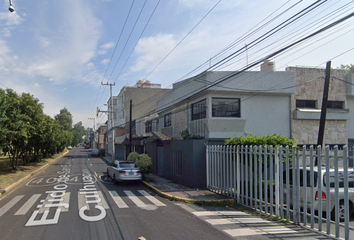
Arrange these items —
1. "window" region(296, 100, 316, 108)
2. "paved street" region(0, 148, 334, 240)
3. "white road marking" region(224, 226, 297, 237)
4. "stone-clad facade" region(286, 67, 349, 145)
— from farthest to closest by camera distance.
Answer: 1. "window" region(296, 100, 316, 108)
2. "stone-clad facade" region(286, 67, 349, 145)
3. "white road marking" region(224, 226, 297, 237)
4. "paved street" region(0, 148, 334, 240)

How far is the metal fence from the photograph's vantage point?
20.7 ft

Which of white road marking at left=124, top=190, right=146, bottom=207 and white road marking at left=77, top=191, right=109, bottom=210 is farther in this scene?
white road marking at left=124, top=190, right=146, bottom=207

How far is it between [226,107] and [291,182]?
24.6 ft

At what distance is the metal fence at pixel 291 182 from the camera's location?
20.7 feet

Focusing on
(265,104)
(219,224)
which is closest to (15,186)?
(219,224)

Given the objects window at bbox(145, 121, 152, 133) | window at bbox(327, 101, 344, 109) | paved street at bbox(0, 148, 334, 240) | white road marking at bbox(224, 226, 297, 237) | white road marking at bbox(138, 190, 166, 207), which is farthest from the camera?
window at bbox(145, 121, 152, 133)

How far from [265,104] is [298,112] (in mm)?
2252

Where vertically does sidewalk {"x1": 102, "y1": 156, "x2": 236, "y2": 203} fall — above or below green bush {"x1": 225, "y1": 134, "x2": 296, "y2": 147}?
below

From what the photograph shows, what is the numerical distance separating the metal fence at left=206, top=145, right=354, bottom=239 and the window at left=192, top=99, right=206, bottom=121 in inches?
154

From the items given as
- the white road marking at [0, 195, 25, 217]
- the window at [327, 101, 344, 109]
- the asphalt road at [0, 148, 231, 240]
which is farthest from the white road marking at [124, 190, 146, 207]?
the window at [327, 101, 344, 109]

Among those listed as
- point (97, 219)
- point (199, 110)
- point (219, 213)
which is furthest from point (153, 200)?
point (199, 110)

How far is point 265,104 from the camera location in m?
16.7

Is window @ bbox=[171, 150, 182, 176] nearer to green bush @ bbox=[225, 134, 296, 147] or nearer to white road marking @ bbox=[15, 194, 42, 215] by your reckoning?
green bush @ bbox=[225, 134, 296, 147]

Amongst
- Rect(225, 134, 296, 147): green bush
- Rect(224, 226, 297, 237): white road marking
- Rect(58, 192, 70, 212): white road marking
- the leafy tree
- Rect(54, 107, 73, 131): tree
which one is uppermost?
Rect(54, 107, 73, 131): tree
